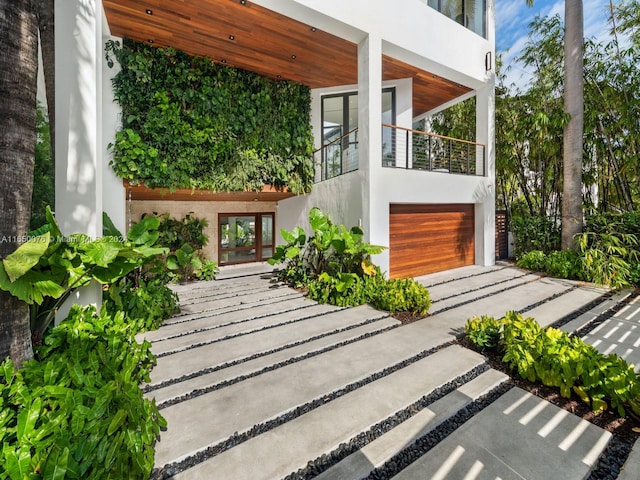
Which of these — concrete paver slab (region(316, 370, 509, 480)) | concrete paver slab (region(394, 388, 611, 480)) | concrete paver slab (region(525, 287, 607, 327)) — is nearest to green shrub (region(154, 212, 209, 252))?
concrete paver slab (region(316, 370, 509, 480))

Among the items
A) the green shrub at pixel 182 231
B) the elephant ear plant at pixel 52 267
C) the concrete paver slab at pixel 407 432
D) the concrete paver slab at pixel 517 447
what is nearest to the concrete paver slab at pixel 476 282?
the concrete paver slab at pixel 407 432

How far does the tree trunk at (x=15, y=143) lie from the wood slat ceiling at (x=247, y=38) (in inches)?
156

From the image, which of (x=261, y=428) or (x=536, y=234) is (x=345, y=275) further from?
(x=536, y=234)

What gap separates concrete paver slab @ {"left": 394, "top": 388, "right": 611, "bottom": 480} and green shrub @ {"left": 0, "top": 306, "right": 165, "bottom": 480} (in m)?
1.76

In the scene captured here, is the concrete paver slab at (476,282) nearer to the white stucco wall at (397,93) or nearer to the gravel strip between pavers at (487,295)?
the gravel strip between pavers at (487,295)

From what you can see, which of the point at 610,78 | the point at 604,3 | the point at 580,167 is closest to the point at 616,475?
the point at 580,167

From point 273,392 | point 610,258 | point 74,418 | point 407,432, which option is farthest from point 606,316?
point 74,418

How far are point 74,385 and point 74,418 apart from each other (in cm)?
50

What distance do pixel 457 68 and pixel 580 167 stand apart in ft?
14.0

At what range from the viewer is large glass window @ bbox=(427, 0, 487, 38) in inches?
313

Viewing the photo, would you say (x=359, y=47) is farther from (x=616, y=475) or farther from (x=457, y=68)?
(x=616, y=475)

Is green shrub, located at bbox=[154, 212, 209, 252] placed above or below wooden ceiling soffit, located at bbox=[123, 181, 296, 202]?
below

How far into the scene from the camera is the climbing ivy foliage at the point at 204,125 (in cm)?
620

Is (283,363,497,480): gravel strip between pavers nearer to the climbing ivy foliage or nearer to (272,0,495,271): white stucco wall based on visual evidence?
(272,0,495,271): white stucco wall
